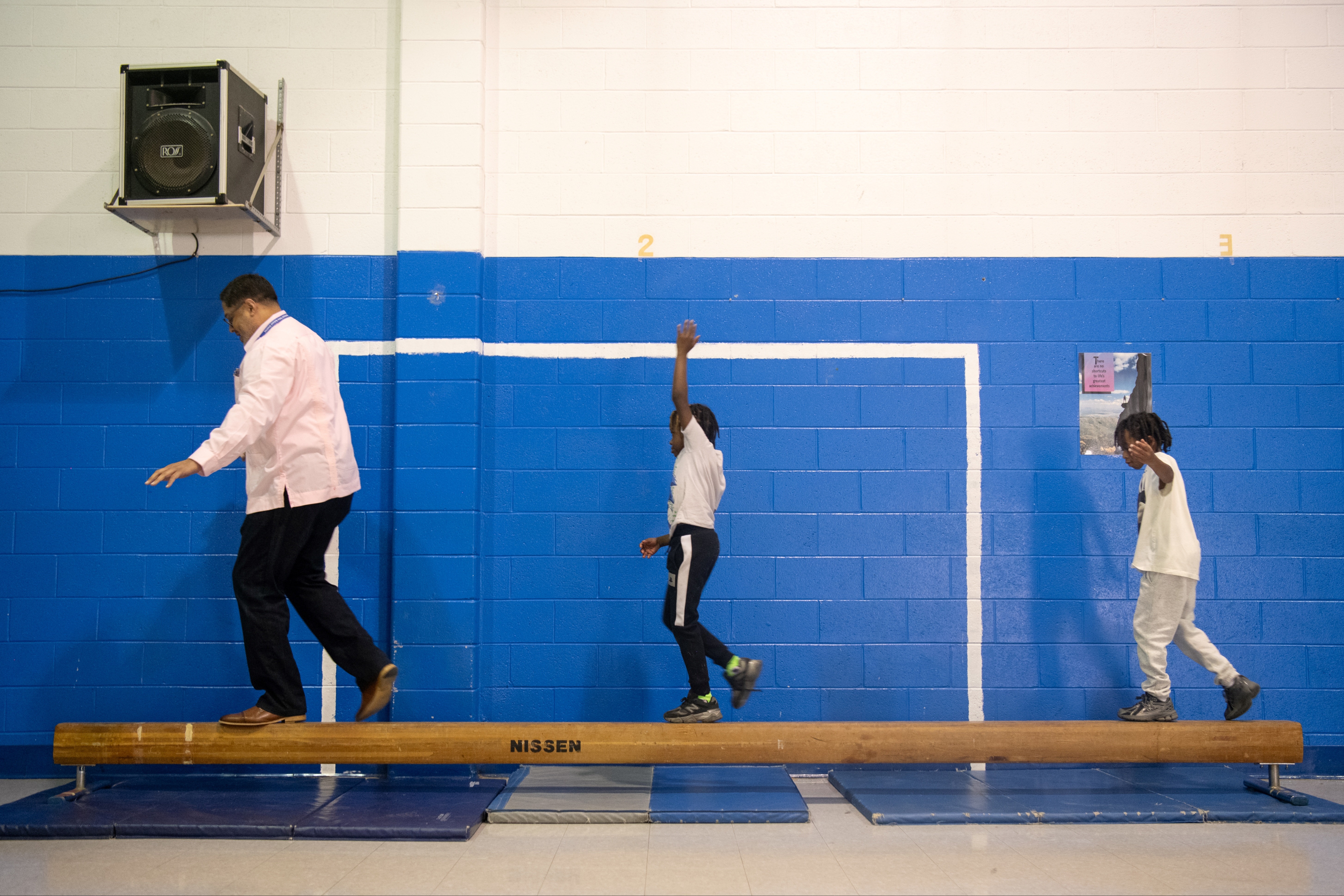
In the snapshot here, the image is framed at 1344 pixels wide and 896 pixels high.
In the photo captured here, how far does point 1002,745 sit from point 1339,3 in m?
4.47

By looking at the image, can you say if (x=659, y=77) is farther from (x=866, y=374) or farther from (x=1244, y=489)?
(x=1244, y=489)

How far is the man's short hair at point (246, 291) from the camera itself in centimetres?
388

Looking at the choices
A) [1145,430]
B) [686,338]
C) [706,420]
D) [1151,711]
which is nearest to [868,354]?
[706,420]

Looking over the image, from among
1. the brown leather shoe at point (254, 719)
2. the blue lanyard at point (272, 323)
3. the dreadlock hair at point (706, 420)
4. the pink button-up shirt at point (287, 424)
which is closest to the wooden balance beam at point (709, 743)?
the brown leather shoe at point (254, 719)

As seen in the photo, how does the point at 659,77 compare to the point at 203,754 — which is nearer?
the point at 203,754

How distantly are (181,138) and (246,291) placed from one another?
1.18 metres

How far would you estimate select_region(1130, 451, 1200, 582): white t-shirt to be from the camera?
4.24 metres

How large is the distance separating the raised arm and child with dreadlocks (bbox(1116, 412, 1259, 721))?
209 cm

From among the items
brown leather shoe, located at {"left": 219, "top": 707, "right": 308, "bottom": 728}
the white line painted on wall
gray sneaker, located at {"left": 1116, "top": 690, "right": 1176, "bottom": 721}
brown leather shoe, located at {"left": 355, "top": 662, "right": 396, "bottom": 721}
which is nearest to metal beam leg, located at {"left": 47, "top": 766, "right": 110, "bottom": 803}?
brown leather shoe, located at {"left": 219, "top": 707, "right": 308, "bottom": 728}

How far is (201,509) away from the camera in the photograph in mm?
4797

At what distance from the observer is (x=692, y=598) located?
13.7 ft

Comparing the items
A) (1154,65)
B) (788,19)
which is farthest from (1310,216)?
(788,19)

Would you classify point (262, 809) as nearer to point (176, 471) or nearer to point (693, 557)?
point (176, 471)

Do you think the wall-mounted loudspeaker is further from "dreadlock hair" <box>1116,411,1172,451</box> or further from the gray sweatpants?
the gray sweatpants
